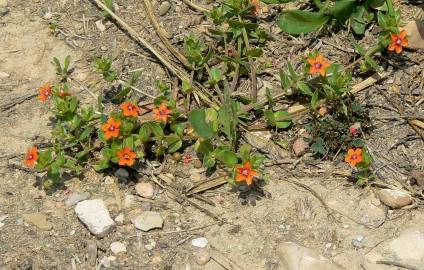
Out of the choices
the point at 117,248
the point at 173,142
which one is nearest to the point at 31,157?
the point at 117,248

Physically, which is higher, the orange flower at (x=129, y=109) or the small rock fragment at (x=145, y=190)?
the orange flower at (x=129, y=109)

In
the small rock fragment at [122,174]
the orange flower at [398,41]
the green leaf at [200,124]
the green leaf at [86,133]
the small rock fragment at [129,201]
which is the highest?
the orange flower at [398,41]

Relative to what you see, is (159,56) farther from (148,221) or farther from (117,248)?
(117,248)

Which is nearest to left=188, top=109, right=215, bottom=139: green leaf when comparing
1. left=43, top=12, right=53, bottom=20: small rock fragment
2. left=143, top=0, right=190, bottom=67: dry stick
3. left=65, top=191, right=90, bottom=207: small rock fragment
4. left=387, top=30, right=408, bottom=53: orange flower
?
left=143, top=0, right=190, bottom=67: dry stick

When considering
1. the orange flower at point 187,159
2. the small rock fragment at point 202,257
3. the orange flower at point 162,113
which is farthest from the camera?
the orange flower at point 187,159

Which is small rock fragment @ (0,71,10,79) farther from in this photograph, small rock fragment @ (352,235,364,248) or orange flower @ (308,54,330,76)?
small rock fragment @ (352,235,364,248)

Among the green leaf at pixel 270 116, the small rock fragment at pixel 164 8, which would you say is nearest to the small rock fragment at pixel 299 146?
the green leaf at pixel 270 116

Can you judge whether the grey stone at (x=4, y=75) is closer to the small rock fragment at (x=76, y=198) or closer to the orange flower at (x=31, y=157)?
the orange flower at (x=31, y=157)
